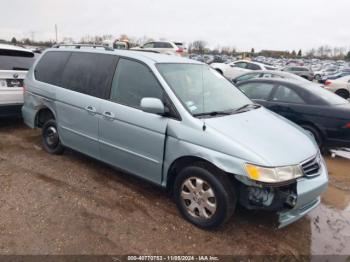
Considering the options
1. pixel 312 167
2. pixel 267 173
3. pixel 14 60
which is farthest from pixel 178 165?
pixel 14 60

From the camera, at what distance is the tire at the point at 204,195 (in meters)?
3.22

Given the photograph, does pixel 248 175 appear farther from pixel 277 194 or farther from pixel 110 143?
pixel 110 143

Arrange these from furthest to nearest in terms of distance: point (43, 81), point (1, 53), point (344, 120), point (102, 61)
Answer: point (1, 53)
point (344, 120)
point (43, 81)
point (102, 61)

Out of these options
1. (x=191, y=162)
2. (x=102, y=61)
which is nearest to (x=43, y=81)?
(x=102, y=61)

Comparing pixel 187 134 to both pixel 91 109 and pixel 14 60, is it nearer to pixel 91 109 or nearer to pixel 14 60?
pixel 91 109

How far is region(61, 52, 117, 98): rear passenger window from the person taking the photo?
4316 mm

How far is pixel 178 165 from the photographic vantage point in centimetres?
359

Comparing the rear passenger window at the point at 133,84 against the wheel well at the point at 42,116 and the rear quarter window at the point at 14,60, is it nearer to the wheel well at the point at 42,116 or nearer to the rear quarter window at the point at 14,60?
the wheel well at the point at 42,116

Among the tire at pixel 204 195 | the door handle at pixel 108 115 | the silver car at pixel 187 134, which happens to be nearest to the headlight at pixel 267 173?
the silver car at pixel 187 134

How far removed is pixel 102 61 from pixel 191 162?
2.00 meters

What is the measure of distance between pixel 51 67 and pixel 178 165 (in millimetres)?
2916

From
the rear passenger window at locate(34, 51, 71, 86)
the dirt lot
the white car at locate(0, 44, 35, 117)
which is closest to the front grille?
the dirt lot

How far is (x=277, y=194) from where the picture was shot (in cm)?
316

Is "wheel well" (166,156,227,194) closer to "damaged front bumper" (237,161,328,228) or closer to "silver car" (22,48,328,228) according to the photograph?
"silver car" (22,48,328,228)
